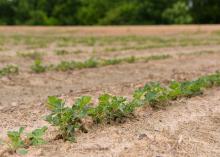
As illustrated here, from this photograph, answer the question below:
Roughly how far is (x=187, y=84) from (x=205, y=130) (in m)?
1.75

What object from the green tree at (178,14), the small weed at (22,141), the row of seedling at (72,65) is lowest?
the green tree at (178,14)

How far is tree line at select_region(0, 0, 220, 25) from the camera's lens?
53.8m

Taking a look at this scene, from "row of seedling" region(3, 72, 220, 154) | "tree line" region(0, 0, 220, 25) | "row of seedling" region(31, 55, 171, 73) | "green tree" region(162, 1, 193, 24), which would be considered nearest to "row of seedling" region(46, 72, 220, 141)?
"row of seedling" region(3, 72, 220, 154)

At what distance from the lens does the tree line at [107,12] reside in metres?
53.8

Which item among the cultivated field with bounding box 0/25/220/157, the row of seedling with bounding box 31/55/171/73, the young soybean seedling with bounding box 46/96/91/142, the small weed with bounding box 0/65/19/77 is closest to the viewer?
the cultivated field with bounding box 0/25/220/157

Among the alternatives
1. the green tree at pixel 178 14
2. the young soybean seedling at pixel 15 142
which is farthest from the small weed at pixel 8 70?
Result: the green tree at pixel 178 14

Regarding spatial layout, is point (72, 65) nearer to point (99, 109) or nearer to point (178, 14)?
point (99, 109)

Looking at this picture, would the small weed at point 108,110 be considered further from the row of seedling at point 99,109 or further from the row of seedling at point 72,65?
the row of seedling at point 72,65

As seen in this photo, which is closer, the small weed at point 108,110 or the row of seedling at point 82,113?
the row of seedling at point 82,113

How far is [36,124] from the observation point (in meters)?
5.91

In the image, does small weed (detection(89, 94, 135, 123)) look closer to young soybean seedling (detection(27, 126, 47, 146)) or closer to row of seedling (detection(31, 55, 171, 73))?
young soybean seedling (detection(27, 126, 47, 146))

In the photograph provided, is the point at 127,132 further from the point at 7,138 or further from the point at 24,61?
the point at 24,61

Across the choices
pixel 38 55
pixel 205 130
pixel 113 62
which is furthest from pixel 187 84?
pixel 38 55

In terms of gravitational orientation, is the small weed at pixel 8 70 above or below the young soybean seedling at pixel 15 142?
below
